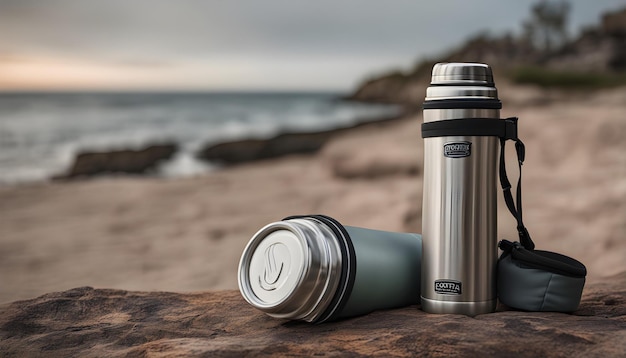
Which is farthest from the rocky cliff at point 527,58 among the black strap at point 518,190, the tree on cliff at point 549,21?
the black strap at point 518,190

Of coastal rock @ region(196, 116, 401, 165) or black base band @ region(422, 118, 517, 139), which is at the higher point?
coastal rock @ region(196, 116, 401, 165)

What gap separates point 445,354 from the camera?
2.38 meters

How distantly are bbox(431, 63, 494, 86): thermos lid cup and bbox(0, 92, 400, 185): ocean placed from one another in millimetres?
10705

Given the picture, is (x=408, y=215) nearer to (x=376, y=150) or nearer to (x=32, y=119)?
(x=376, y=150)

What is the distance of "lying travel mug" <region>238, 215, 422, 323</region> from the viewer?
2625 mm

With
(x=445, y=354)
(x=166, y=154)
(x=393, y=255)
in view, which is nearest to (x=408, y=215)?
(x=393, y=255)

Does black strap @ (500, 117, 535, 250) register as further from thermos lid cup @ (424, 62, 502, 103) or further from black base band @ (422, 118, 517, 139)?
thermos lid cup @ (424, 62, 502, 103)

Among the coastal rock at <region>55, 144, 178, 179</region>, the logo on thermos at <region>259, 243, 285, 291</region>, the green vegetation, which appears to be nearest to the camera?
the logo on thermos at <region>259, 243, 285, 291</region>

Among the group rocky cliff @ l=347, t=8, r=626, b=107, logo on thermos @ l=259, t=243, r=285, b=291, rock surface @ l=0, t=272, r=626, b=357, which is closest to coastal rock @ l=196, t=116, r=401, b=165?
rock surface @ l=0, t=272, r=626, b=357

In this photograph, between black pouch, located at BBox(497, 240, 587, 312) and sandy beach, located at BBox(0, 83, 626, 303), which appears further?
sandy beach, located at BBox(0, 83, 626, 303)

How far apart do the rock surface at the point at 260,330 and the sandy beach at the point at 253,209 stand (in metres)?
2.63

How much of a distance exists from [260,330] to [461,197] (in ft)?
2.94

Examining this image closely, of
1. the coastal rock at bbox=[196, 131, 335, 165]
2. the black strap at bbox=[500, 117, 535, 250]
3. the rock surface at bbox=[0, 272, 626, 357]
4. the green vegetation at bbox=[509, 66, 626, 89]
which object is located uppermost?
the green vegetation at bbox=[509, 66, 626, 89]

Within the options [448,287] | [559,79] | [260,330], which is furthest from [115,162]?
[559,79]
